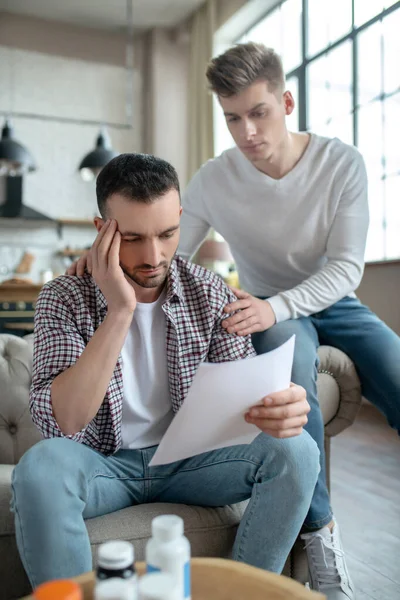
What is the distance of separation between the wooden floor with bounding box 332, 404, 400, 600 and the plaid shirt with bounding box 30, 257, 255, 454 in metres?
0.81

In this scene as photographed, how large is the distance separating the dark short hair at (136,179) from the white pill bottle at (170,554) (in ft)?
2.47

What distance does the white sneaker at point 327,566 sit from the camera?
53.9 inches

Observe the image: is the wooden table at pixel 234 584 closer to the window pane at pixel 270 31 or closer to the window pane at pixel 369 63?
the window pane at pixel 369 63

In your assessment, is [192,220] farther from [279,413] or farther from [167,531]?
[167,531]

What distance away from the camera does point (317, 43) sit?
4.80 metres

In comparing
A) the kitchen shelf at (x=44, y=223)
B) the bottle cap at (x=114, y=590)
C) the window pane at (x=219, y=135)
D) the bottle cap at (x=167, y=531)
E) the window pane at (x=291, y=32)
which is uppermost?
the window pane at (x=291, y=32)

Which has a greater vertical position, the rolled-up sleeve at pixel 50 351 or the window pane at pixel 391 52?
the window pane at pixel 391 52

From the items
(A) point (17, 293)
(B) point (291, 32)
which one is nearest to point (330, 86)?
(B) point (291, 32)

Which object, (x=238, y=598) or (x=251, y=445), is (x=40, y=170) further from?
(x=238, y=598)

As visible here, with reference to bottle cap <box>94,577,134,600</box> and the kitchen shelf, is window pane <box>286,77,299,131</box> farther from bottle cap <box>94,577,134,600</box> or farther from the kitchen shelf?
bottle cap <box>94,577,134,600</box>

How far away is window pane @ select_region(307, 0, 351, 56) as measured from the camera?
4.48 m

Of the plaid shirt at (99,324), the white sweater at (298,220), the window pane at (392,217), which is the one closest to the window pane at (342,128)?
the window pane at (392,217)

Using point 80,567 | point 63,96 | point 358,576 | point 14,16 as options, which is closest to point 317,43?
point 63,96

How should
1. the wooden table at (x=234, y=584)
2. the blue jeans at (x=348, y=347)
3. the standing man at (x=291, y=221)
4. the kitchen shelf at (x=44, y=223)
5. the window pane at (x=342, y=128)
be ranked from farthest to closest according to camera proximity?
the kitchen shelf at (x=44, y=223), the window pane at (x=342, y=128), the standing man at (x=291, y=221), the blue jeans at (x=348, y=347), the wooden table at (x=234, y=584)
